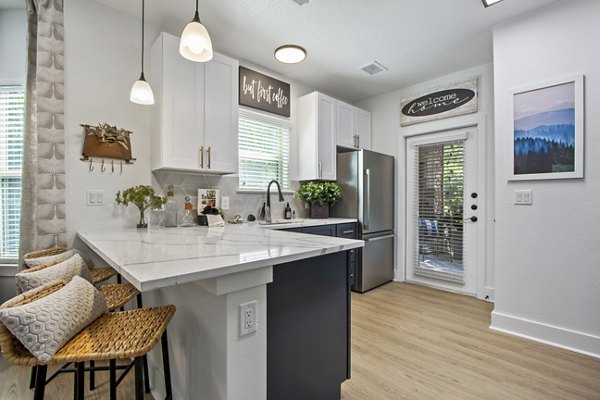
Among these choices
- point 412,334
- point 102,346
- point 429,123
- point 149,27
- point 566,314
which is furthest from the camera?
point 429,123

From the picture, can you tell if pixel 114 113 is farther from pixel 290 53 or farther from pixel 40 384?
pixel 40 384

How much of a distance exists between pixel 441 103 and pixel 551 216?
75.9 inches

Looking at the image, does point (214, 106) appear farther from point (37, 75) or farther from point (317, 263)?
point (317, 263)

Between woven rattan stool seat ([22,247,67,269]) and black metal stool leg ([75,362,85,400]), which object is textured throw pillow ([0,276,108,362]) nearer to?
black metal stool leg ([75,362,85,400])

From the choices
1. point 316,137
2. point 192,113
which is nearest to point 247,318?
point 192,113

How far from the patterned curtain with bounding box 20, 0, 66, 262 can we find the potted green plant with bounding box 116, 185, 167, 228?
38cm

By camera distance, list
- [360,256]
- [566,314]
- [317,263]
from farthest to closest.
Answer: [360,256] < [566,314] < [317,263]

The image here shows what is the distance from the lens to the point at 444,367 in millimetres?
1926

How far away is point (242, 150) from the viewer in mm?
3264

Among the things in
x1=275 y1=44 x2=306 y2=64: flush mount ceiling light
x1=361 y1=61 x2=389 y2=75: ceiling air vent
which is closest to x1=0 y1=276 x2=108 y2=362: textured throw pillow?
x1=275 y1=44 x2=306 y2=64: flush mount ceiling light

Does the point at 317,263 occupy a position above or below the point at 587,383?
above

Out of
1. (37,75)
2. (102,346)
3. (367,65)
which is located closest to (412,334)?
(102,346)

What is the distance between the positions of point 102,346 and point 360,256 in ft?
9.45

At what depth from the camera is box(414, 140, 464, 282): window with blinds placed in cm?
354
